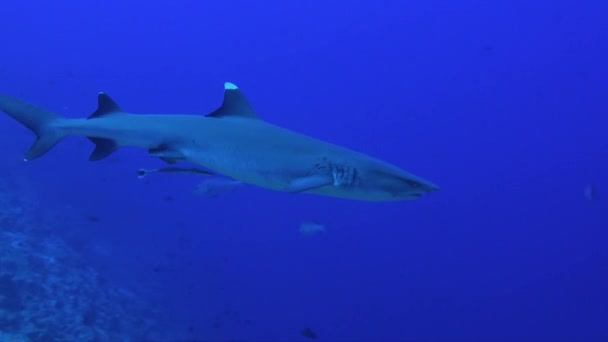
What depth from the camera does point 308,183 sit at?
289 cm

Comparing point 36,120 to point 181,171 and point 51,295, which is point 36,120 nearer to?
point 181,171

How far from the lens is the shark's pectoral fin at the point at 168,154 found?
334 cm

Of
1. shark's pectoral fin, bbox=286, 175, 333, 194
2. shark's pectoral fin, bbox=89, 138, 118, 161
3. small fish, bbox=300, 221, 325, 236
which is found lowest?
shark's pectoral fin, bbox=286, 175, 333, 194

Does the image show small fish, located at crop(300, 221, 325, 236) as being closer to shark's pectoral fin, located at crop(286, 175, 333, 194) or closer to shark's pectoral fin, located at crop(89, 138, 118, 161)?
shark's pectoral fin, located at crop(89, 138, 118, 161)

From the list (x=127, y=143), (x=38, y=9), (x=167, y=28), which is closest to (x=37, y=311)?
(x=127, y=143)

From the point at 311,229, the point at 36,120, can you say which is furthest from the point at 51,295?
the point at 36,120

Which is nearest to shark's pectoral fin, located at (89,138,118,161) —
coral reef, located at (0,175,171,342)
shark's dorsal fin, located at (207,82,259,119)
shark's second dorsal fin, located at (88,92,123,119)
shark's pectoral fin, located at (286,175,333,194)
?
shark's second dorsal fin, located at (88,92,123,119)

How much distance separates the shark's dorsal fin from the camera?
3.49 metres

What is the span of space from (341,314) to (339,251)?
37.2 feet

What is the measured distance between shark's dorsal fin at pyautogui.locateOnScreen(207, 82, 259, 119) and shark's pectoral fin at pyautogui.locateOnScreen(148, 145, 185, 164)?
36 centimetres

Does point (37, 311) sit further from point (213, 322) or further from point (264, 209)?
point (264, 209)

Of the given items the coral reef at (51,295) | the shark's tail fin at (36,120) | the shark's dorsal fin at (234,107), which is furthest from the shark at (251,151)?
the coral reef at (51,295)

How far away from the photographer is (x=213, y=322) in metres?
17.9

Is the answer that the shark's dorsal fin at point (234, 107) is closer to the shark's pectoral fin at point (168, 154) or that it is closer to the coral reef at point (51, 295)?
the shark's pectoral fin at point (168, 154)
